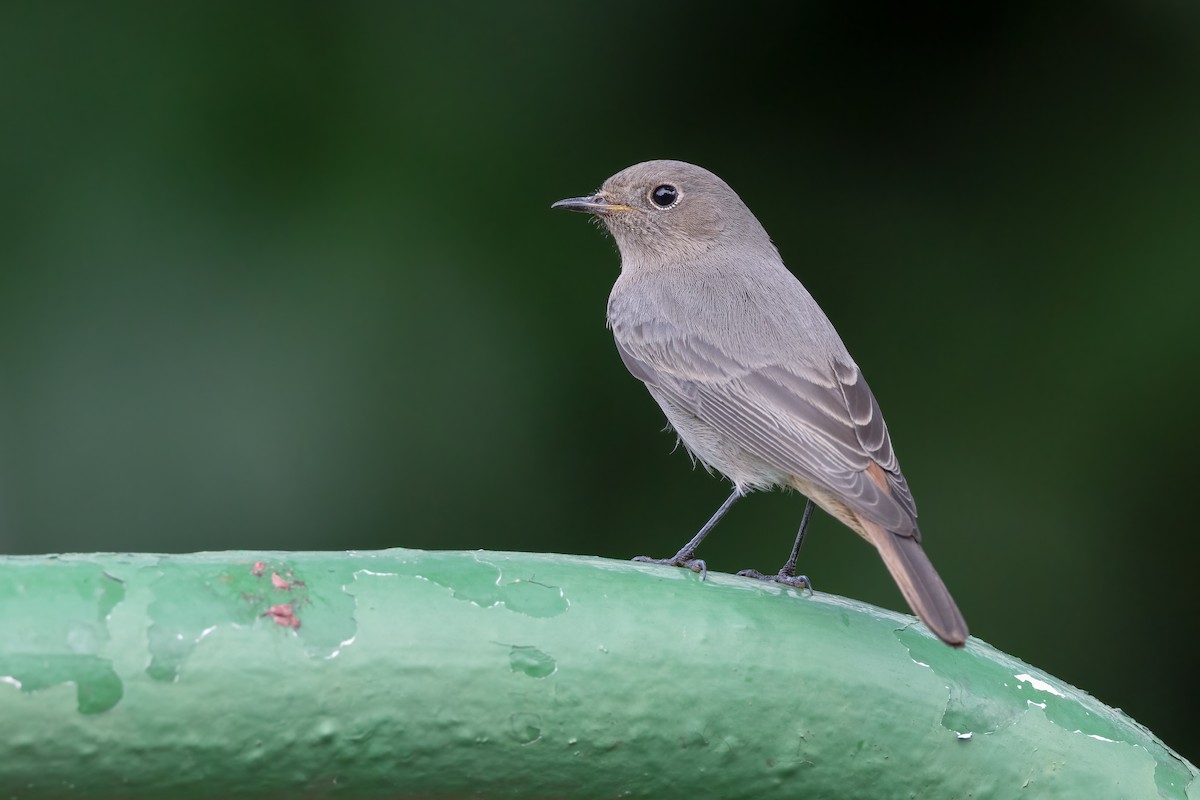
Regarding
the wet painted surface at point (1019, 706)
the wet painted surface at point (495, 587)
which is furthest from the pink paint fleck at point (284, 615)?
the wet painted surface at point (1019, 706)

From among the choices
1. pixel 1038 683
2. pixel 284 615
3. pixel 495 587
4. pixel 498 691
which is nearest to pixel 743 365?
pixel 1038 683

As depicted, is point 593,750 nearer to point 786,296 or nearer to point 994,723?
point 994,723

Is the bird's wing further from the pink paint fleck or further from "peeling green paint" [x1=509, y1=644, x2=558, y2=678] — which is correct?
the pink paint fleck

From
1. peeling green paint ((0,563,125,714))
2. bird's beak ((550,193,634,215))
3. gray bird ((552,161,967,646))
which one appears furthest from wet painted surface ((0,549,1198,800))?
bird's beak ((550,193,634,215))

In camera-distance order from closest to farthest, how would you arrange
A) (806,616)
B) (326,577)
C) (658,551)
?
(326,577)
(806,616)
(658,551)

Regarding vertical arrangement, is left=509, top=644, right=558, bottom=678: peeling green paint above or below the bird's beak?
below

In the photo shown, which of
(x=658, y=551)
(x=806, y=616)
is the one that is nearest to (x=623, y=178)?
(x=658, y=551)

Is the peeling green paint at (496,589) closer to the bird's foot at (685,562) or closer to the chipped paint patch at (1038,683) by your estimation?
the bird's foot at (685,562)
